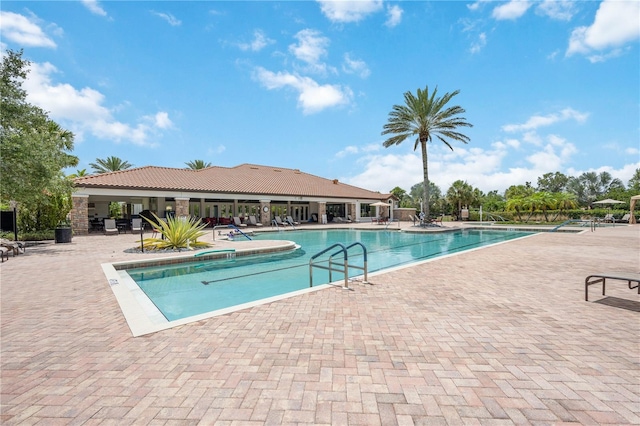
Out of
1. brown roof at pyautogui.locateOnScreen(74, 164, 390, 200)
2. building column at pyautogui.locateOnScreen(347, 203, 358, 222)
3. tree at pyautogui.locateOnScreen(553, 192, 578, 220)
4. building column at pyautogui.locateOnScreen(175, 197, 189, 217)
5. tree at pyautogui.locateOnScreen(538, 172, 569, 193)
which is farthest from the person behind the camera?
tree at pyautogui.locateOnScreen(538, 172, 569, 193)

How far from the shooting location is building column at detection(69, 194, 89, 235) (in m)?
18.8

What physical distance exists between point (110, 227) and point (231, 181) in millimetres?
11547

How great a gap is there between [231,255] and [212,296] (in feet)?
14.4

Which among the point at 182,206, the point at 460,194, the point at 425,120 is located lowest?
the point at 182,206

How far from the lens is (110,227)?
19125mm

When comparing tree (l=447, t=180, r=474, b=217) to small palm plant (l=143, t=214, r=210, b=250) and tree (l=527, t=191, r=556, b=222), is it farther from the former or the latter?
small palm plant (l=143, t=214, r=210, b=250)

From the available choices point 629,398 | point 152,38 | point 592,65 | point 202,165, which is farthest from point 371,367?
point 202,165

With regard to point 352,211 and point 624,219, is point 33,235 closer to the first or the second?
point 352,211

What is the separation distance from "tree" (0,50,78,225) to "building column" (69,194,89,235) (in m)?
5.13

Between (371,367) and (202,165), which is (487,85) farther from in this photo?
(202,165)

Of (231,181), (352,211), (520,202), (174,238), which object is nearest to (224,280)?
(174,238)

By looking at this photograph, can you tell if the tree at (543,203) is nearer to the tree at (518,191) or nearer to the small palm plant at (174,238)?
the tree at (518,191)

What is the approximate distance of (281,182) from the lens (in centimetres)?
3347

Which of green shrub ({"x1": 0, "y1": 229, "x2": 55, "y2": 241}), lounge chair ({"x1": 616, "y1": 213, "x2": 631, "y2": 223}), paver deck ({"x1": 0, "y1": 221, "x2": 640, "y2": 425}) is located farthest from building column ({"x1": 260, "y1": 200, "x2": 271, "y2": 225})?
lounge chair ({"x1": 616, "y1": 213, "x2": 631, "y2": 223})
